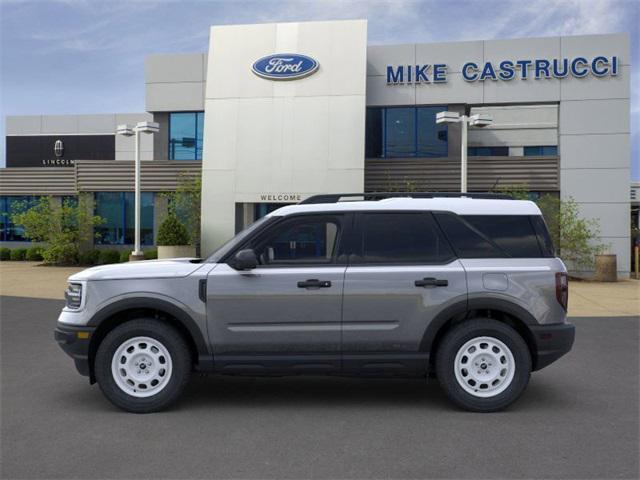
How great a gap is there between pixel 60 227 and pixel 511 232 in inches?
945

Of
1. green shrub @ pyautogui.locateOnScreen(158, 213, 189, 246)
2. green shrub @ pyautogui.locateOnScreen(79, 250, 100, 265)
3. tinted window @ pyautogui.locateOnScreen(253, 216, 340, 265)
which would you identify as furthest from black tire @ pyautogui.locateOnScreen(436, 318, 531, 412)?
green shrub @ pyautogui.locateOnScreen(79, 250, 100, 265)

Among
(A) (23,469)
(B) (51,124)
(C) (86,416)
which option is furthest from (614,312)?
(B) (51,124)

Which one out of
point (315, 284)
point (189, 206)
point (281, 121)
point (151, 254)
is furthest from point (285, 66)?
point (315, 284)

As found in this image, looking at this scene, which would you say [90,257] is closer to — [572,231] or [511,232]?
[572,231]

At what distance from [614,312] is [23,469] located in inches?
465

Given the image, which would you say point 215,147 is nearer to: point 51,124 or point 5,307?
point 5,307

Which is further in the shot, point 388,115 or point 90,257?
point 90,257

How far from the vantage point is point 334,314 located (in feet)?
18.1

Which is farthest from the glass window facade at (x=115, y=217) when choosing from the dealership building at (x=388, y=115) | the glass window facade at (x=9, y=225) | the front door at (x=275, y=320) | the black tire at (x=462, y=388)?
the black tire at (x=462, y=388)

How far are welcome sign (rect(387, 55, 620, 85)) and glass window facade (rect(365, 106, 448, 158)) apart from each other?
1239mm

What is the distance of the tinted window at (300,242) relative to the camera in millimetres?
5668

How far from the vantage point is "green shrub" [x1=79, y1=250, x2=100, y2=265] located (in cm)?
2566

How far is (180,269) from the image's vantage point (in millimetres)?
5648

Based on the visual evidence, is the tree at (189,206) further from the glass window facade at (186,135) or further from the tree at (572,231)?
the tree at (572,231)
